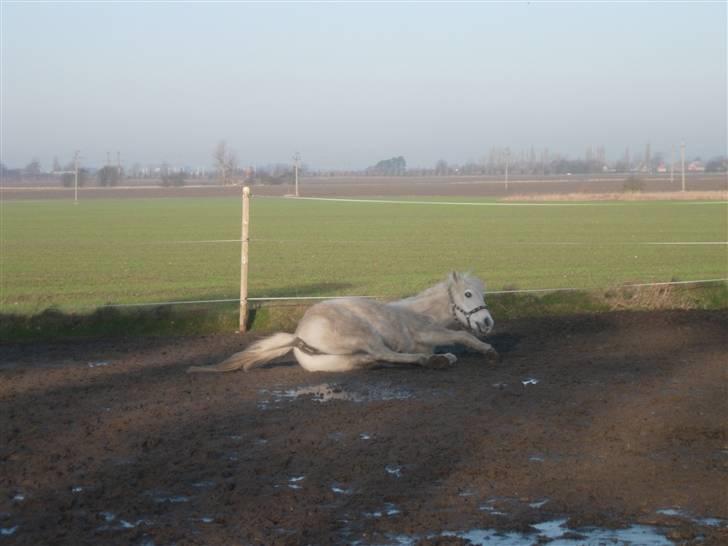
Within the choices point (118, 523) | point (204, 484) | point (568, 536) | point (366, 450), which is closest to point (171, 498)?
point (204, 484)

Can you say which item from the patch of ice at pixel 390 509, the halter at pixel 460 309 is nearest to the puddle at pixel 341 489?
the patch of ice at pixel 390 509

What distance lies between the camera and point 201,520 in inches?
206

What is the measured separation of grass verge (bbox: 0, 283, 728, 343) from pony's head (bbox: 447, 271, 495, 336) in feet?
9.16

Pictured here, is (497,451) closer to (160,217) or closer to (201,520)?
(201,520)

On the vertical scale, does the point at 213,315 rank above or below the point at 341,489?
Result: above

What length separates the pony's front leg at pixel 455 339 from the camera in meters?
10.0

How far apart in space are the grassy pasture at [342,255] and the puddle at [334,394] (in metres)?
3.56

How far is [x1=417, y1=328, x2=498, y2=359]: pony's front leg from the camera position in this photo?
1001cm

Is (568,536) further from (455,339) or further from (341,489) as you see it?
(455,339)

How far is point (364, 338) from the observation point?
962cm

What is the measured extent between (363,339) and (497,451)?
3.19 meters

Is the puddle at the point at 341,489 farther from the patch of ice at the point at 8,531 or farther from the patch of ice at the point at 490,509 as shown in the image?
the patch of ice at the point at 8,531

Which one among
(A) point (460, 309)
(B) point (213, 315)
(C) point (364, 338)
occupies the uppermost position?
(A) point (460, 309)

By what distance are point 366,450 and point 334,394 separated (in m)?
2.06
